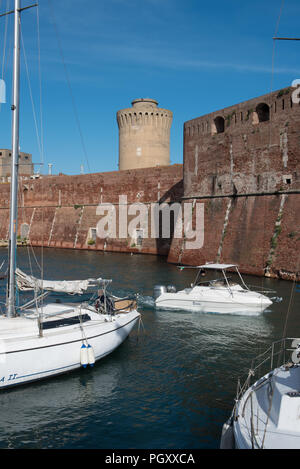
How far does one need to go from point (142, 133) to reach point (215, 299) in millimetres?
40610

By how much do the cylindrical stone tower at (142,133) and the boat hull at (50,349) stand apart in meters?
43.9

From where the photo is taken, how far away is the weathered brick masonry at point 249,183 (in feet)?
69.2

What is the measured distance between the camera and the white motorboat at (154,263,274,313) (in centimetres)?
1500

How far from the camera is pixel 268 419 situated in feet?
19.1

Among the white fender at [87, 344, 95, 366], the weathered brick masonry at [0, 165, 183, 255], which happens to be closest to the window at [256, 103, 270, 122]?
the weathered brick masonry at [0, 165, 183, 255]

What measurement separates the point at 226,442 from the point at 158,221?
3027cm

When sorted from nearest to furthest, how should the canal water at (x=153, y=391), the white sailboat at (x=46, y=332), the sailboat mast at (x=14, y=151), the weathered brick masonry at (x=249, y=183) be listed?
the canal water at (x=153, y=391)
the white sailboat at (x=46, y=332)
the sailboat mast at (x=14, y=151)
the weathered brick masonry at (x=249, y=183)

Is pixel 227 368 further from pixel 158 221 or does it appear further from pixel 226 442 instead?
pixel 158 221

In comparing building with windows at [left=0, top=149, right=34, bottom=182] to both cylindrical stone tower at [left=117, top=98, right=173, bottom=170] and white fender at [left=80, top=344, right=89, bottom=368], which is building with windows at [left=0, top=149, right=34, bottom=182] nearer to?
cylindrical stone tower at [left=117, top=98, right=173, bottom=170]

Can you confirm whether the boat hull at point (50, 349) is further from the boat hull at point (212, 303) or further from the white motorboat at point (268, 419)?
the boat hull at point (212, 303)

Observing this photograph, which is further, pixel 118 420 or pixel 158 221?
pixel 158 221

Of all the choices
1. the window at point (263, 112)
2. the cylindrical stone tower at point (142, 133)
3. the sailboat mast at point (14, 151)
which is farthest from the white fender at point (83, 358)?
the cylindrical stone tower at point (142, 133)
